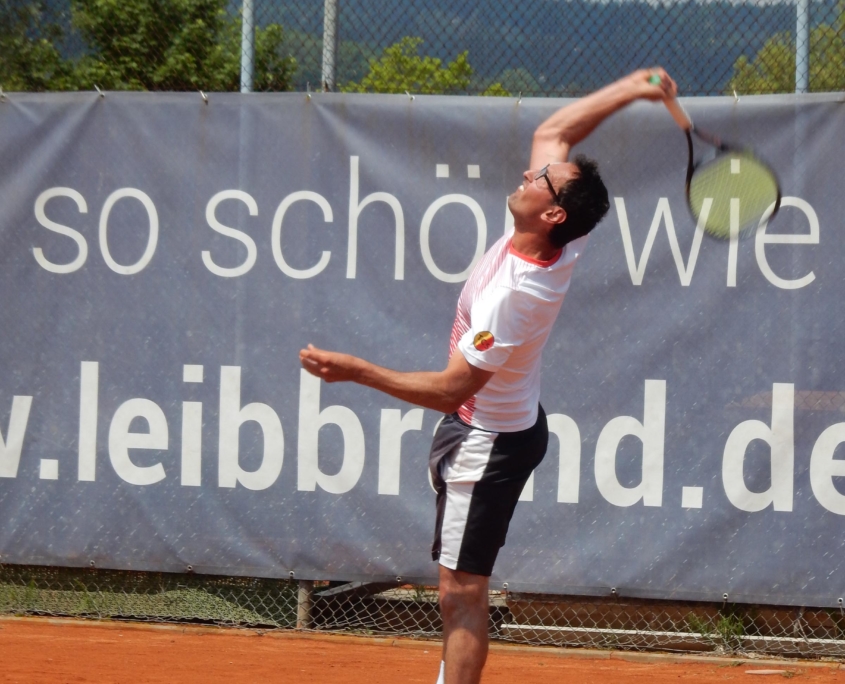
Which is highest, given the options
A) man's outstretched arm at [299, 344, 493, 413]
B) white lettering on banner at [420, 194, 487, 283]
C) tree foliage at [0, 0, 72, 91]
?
tree foliage at [0, 0, 72, 91]

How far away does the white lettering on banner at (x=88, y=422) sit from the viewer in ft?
14.7

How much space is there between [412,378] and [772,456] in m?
2.05

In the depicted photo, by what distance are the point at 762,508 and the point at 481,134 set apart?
1886 millimetres

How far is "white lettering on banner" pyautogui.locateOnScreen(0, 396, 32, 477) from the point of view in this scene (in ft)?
14.9

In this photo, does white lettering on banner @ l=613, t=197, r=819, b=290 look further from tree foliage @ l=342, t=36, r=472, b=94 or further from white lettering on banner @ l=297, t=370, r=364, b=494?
white lettering on banner @ l=297, t=370, r=364, b=494

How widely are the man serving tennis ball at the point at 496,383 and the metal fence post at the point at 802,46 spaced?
1.47 m

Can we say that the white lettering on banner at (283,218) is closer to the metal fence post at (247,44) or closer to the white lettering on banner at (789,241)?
the metal fence post at (247,44)

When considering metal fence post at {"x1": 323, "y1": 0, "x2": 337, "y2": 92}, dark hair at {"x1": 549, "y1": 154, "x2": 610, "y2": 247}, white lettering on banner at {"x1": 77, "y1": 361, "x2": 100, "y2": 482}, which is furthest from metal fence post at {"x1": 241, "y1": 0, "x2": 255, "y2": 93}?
dark hair at {"x1": 549, "y1": 154, "x2": 610, "y2": 247}

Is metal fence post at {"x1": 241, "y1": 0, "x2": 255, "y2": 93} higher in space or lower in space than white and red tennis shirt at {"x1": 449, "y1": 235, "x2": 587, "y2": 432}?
Answer: higher

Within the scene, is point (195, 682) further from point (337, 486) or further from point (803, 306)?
point (803, 306)

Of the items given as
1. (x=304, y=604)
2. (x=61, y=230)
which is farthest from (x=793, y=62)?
(x=61, y=230)

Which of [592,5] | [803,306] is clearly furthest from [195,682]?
[592,5]

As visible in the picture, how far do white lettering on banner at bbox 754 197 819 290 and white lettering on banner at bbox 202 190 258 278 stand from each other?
207 cm

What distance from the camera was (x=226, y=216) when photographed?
4438mm
